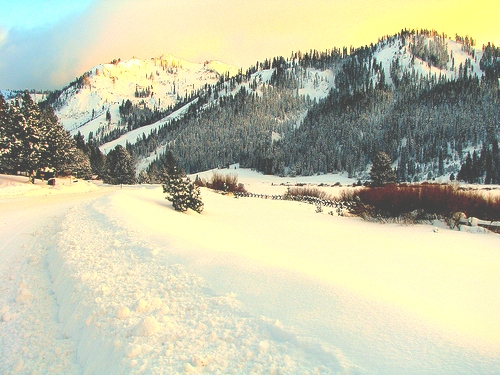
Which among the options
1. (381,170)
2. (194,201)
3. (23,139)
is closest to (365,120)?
(381,170)

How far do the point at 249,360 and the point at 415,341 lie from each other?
1830mm

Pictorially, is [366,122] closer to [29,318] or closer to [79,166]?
[79,166]

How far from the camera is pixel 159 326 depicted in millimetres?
3951

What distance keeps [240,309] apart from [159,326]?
1109mm

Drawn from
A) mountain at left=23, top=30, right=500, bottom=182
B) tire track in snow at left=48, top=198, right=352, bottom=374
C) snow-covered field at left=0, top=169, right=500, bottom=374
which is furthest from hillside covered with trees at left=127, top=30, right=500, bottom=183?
tire track in snow at left=48, top=198, right=352, bottom=374

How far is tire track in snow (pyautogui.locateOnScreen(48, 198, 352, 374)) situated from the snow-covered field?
18 millimetres

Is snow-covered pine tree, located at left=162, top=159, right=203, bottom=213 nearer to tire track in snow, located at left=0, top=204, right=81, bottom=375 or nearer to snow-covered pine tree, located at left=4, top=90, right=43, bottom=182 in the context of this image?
tire track in snow, located at left=0, top=204, right=81, bottom=375

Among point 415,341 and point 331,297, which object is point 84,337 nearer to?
point 331,297

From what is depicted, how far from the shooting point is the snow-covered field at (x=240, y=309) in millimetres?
3213

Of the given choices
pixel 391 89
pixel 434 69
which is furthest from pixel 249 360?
pixel 434 69

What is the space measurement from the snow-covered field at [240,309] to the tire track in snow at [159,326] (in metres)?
0.02

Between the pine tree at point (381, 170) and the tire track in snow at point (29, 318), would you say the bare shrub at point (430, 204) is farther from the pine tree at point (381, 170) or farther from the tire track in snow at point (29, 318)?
the pine tree at point (381, 170)

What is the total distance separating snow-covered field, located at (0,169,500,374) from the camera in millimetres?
3213

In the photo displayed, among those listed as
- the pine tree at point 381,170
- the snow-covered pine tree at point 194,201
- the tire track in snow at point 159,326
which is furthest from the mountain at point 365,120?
the tire track in snow at point 159,326
